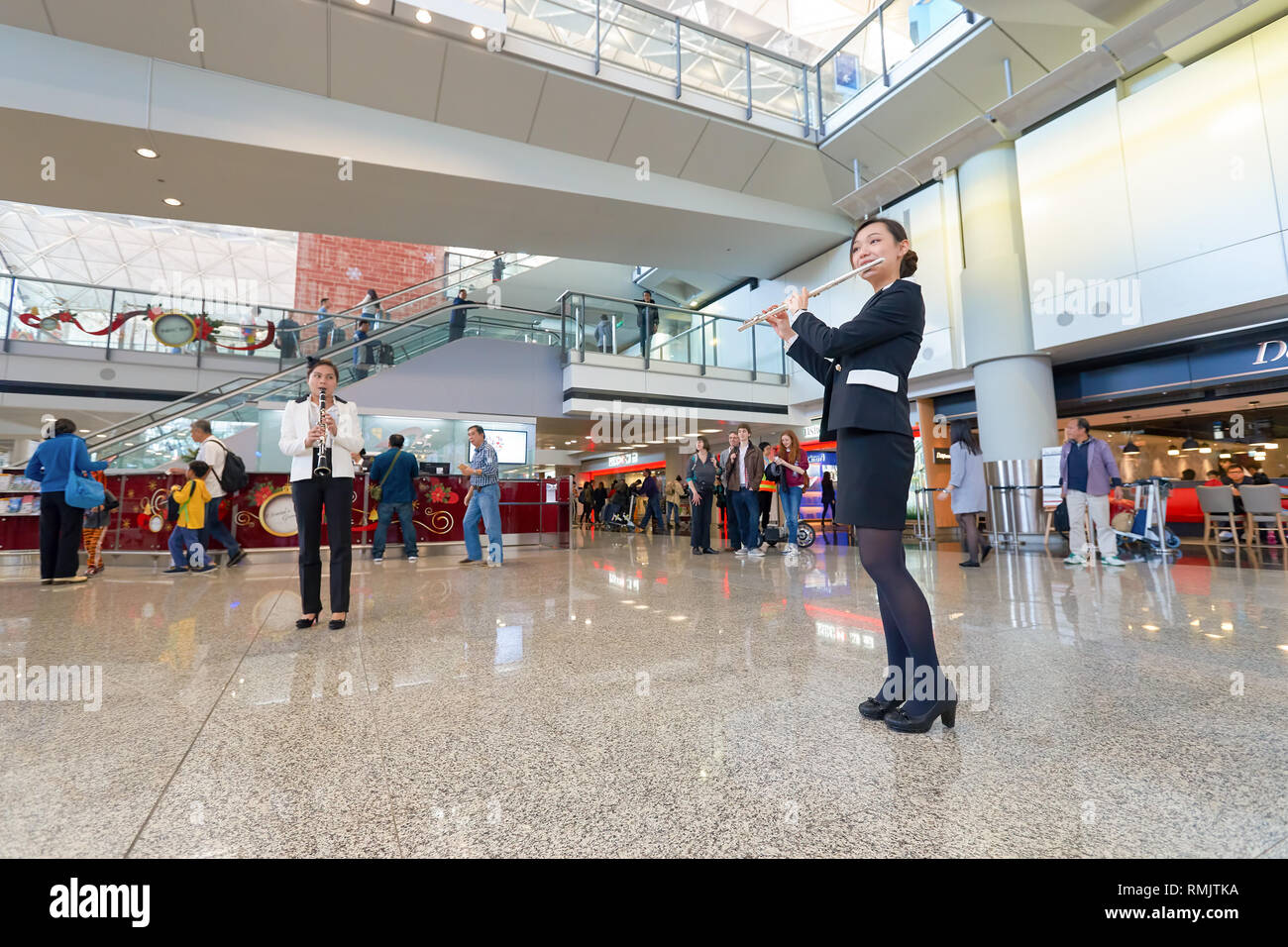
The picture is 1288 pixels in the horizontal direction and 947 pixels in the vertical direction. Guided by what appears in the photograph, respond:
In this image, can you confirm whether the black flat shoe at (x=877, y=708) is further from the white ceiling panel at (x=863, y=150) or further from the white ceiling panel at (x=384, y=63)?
the white ceiling panel at (x=863, y=150)

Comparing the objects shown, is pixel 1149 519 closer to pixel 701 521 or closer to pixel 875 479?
pixel 701 521

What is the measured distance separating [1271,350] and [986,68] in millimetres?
5610

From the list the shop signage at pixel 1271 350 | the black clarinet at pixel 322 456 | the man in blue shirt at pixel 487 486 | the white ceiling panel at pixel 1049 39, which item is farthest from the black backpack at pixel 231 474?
the shop signage at pixel 1271 350

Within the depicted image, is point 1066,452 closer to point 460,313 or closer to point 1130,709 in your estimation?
point 1130,709

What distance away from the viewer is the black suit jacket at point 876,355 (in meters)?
1.87

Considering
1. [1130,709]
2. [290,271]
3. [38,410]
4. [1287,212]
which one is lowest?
[1130,709]

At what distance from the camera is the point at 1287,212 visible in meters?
6.79

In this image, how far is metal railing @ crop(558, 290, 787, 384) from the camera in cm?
1220

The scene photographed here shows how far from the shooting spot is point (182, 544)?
6.87 meters

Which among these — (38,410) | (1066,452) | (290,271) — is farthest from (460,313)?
(290,271)

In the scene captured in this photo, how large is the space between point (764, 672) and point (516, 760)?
120 centimetres

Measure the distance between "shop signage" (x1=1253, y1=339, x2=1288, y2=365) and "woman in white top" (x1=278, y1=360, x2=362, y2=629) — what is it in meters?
11.3

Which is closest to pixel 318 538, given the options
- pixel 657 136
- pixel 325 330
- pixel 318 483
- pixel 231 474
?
pixel 318 483
